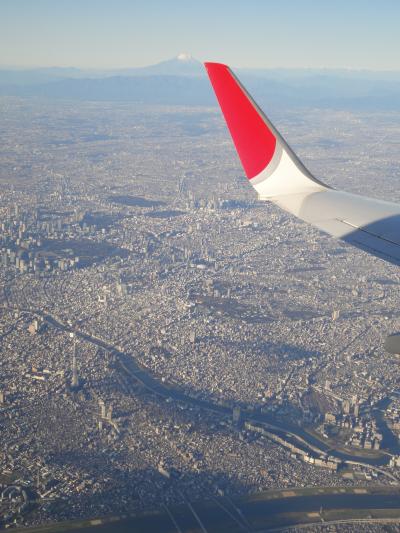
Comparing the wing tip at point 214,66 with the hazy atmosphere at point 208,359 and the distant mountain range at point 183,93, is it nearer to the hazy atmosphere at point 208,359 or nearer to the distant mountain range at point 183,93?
the hazy atmosphere at point 208,359

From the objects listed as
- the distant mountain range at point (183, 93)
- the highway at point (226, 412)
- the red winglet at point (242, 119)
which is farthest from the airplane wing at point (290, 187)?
A: the distant mountain range at point (183, 93)

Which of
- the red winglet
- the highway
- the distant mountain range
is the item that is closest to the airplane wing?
the red winglet

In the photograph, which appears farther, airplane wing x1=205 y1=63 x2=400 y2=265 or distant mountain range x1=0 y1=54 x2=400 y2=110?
distant mountain range x1=0 y1=54 x2=400 y2=110

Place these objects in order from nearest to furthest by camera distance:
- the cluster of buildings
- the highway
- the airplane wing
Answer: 1. the airplane wing
2. the cluster of buildings
3. the highway

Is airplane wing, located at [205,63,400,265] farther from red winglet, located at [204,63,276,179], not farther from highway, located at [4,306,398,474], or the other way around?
highway, located at [4,306,398,474]

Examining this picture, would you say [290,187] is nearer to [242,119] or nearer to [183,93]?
[242,119]

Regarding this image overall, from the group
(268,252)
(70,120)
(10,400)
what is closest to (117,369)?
(10,400)

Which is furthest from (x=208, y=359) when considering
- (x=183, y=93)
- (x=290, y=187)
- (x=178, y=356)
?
(x=183, y=93)

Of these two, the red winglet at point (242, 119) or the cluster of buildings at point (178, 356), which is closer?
the red winglet at point (242, 119)
